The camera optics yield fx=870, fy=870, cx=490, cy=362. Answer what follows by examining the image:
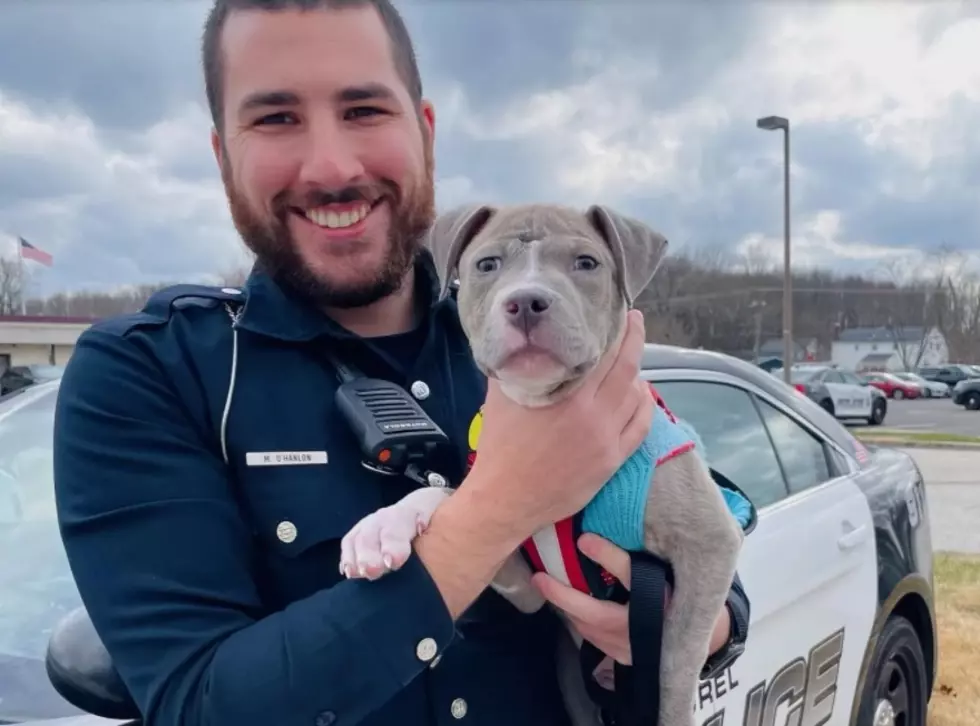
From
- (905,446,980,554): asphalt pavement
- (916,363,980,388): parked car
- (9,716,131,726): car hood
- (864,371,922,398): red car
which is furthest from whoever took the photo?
(916,363,980,388): parked car

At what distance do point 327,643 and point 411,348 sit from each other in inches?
32.1

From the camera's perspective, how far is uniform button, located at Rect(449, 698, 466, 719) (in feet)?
5.44

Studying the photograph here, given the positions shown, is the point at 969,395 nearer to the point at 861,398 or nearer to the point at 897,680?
the point at 861,398

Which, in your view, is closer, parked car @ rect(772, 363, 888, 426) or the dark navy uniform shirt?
the dark navy uniform shirt

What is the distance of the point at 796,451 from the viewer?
374 centimetres

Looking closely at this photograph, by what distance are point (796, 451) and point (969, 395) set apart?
36071 mm

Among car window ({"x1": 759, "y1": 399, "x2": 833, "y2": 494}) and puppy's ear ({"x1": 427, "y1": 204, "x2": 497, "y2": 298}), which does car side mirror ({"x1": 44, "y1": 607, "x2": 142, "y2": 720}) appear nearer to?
puppy's ear ({"x1": 427, "y1": 204, "x2": 497, "y2": 298})

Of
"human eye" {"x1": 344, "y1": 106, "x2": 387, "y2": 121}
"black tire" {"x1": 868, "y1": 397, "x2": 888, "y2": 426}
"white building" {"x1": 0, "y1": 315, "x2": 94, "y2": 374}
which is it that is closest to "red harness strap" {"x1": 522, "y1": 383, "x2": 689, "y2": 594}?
"human eye" {"x1": 344, "y1": 106, "x2": 387, "y2": 121}

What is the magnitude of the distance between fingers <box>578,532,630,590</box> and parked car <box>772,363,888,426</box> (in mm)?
23868

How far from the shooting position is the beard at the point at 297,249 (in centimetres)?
A: 191

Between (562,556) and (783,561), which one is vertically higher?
(562,556)

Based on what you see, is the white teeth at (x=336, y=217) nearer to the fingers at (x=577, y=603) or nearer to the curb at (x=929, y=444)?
the fingers at (x=577, y=603)

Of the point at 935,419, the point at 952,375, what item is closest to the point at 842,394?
the point at 935,419

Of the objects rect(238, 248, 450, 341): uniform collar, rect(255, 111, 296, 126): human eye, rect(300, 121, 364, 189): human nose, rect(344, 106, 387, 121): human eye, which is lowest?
rect(238, 248, 450, 341): uniform collar
